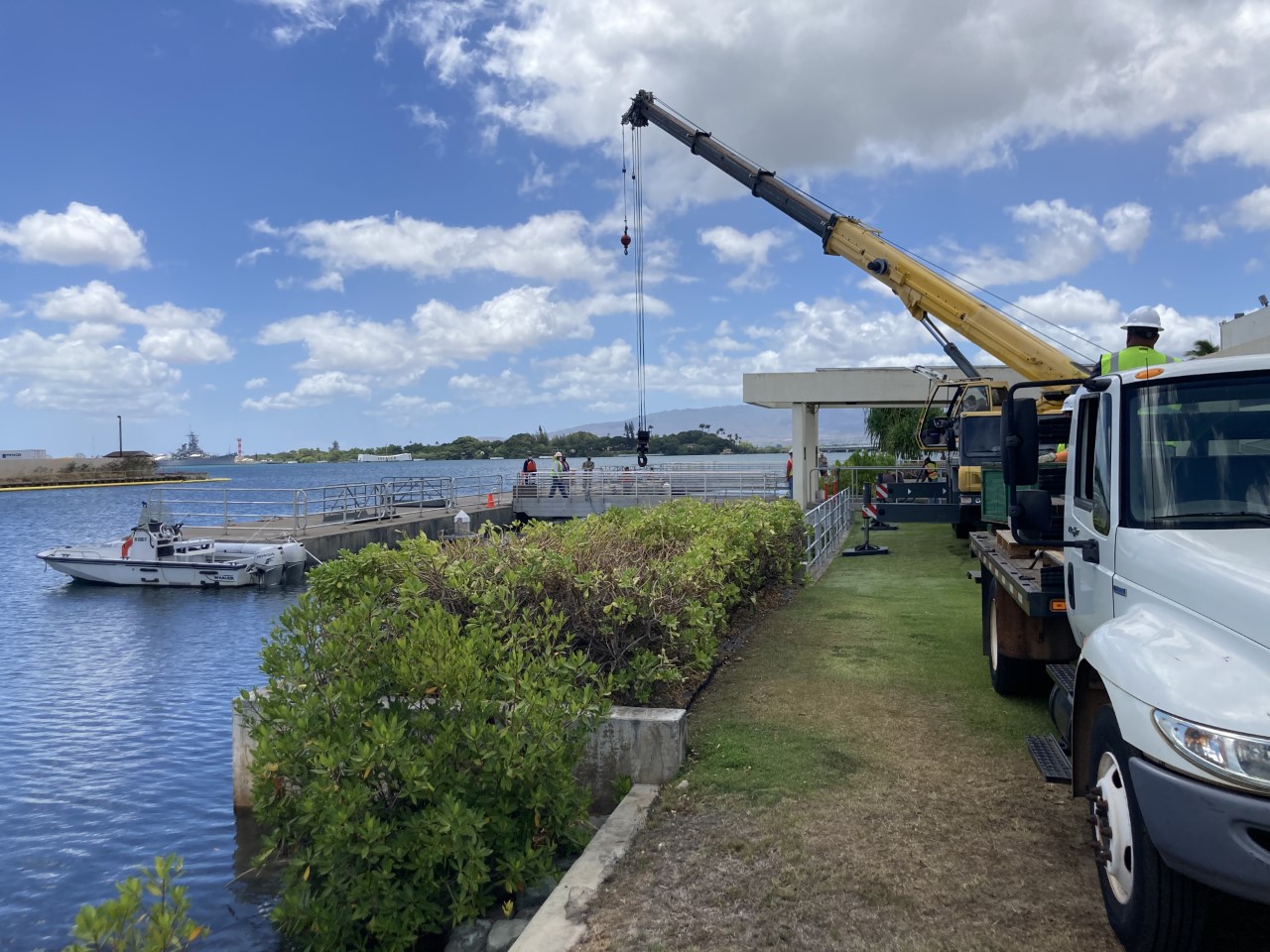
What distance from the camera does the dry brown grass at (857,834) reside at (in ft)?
13.2

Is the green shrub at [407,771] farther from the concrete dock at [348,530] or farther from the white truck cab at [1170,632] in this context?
the concrete dock at [348,530]

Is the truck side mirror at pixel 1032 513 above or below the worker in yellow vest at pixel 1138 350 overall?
below

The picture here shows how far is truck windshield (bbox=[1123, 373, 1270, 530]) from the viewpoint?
385 cm

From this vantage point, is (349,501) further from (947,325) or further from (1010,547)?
(1010,547)

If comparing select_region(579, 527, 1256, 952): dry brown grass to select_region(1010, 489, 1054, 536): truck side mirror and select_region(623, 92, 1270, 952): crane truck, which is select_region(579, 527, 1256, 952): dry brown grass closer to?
select_region(623, 92, 1270, 952): crane truck

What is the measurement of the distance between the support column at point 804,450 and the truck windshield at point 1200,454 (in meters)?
22.9

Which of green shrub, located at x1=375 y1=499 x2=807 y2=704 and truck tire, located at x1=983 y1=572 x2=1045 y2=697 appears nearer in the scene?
green shrub, located at x1=375 y1=499 x2=807 y2=704

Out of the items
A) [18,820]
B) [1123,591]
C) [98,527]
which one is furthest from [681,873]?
[98,527]

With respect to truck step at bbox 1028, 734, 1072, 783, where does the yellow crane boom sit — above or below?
above

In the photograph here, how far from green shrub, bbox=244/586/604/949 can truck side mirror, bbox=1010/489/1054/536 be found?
265cm

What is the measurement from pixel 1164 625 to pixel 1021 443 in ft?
3.67

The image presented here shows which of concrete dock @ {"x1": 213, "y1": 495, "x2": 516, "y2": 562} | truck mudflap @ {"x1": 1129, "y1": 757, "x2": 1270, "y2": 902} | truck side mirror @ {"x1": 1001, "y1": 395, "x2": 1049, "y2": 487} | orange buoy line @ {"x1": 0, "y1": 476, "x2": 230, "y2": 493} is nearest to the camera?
truck mudflap @ {"x1": 1129, "y1": 757, "x2": 1270, "y2": 902}

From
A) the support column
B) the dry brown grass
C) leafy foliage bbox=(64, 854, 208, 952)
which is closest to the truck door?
the dry brown grass

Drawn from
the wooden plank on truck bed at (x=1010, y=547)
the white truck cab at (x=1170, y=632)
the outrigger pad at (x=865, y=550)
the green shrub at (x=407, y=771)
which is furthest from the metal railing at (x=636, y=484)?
the white truck cab at (x=1170, y=632)
